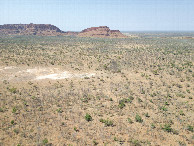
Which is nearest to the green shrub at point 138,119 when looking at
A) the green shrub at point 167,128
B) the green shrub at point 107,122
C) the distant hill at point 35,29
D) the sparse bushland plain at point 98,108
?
the sparse bushland plain at point 98,108

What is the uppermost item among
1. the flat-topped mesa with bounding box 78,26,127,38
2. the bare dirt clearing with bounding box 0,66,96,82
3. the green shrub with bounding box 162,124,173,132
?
the flat-topped mesa with bounding box 78,26,127,38

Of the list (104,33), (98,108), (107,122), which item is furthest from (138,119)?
(104,33)

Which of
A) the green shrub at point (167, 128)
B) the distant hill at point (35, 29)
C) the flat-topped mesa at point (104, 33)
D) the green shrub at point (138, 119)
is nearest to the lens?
the green shrub at point (167, 128)

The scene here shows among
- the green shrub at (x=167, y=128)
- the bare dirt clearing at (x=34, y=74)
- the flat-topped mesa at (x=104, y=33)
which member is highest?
the flat-topped mesa at (x=104, y=33)

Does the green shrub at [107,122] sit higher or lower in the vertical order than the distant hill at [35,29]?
lower

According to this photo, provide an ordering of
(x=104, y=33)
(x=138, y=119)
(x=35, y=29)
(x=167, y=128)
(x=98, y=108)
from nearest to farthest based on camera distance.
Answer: (x=167, y=128), (x=138, y=119), (x=98, y=108), (x=104, y=33), (x=35, y=29)

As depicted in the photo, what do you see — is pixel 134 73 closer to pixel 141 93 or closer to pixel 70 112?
pixel 141 93

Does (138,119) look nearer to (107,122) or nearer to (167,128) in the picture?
(167,128)

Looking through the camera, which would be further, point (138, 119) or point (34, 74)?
point (34, 74)

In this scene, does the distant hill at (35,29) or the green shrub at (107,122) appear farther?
the distant hill at (35,29)

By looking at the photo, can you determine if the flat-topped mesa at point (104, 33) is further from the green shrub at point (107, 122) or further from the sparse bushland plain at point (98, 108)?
the green shrub at point (107, 122)

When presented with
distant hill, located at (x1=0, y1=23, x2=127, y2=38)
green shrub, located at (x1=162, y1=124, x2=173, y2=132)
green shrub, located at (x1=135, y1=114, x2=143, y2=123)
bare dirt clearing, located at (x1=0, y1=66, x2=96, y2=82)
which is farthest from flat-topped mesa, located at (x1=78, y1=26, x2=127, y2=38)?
green shrub, located at (x1=162, y1=124, x2=173, y2=132)

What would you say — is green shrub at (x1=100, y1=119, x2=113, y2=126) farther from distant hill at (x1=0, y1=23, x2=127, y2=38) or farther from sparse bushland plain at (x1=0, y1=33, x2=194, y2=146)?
distant hill at (x1=0, y1=23, x2=127, y2=38)
